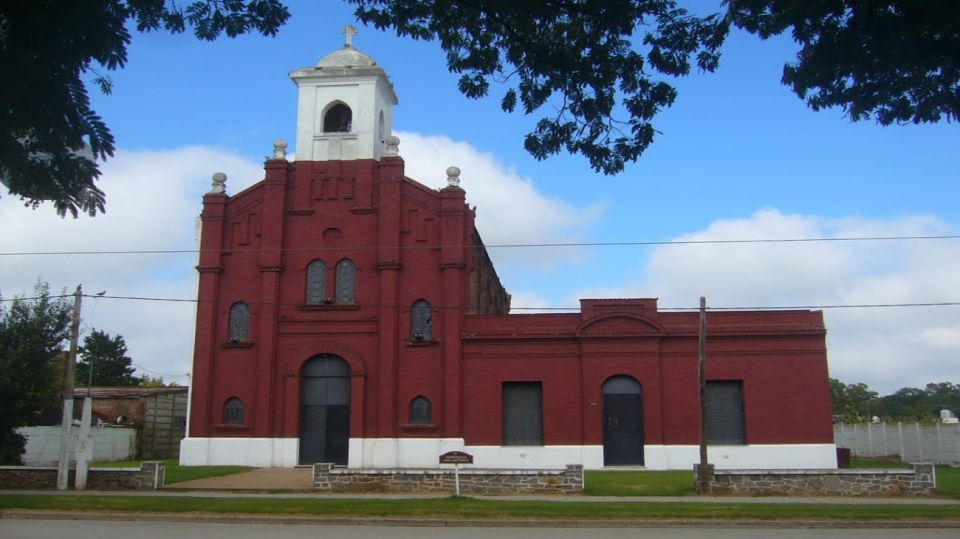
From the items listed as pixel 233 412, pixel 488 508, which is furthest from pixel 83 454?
pixel 488 508

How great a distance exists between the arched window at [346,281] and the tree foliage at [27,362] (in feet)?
31.0

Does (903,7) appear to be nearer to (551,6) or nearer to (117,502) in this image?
(551,6)

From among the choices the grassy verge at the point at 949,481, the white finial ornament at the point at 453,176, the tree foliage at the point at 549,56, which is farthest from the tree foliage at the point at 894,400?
the tree foliage at the point at 549,56

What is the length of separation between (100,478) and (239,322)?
34.7 ft

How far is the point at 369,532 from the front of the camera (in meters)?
15.7

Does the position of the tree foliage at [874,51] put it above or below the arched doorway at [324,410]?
above

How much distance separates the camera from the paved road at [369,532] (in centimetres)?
1490

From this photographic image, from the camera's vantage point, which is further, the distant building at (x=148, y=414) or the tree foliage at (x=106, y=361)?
the tree foliage at (x=106, y=361)

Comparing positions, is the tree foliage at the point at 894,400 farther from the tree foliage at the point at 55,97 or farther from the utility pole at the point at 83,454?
the tree foliage at the point at 55,97

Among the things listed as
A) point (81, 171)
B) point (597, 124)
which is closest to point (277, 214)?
point (597, 124)

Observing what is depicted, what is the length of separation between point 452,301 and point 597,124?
2410cm

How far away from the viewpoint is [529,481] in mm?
22547

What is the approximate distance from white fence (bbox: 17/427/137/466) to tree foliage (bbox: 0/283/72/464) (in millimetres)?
3181

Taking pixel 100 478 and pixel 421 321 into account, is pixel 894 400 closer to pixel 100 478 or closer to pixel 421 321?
pixel 421 321
